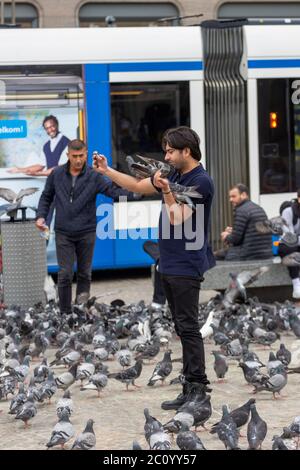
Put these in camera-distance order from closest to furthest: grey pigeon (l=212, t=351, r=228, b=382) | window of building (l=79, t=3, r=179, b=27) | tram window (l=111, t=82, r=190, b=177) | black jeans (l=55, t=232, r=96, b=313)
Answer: grey pigeon (l=212, t=351, r=228, b=382) < black jeans (l=55, t=232, r=96, b=313) < tram window (l=111, t=82, r=190, b=177) < window of building (l=79, t=3, r=179, b=27)

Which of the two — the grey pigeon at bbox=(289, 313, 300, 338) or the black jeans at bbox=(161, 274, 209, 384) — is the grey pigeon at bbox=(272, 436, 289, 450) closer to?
the black jeans at bbox=(161, 274, 209, 384)

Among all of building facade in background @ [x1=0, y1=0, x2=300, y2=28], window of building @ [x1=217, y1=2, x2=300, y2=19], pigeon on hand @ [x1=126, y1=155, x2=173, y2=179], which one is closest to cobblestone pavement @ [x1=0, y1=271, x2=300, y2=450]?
pigeon on hand @ [x1=126, y1=155, x2=173, y2=179]

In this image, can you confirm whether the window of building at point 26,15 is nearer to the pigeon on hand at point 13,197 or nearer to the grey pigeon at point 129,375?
the pigeon on hand at point 13,197

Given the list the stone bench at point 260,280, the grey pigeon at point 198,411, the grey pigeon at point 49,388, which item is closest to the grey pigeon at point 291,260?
the stone bench at point 260,280

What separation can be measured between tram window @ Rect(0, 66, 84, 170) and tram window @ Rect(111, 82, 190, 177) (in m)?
0.63

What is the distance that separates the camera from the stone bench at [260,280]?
12164mm

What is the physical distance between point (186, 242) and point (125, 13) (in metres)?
17.0

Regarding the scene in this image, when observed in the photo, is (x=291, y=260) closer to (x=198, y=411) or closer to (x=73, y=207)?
(x=73, y=207)

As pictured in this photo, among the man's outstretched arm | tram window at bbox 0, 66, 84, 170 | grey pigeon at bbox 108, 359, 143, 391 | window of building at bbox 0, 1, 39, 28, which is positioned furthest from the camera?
window of building at bbox 0, 1, 39, 28

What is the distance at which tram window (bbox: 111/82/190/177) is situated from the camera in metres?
14.8

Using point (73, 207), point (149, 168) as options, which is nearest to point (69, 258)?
point (73, 207)
